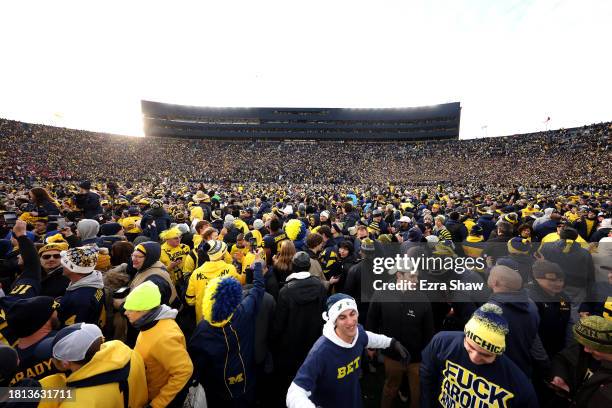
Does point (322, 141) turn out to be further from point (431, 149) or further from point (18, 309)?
point (18, 309)

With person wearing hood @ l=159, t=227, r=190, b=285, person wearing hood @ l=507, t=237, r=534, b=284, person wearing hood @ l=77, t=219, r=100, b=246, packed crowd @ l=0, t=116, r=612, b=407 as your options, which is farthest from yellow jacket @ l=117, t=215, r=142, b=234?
person wearing hood @ l=507, t=237, r=534, b=284

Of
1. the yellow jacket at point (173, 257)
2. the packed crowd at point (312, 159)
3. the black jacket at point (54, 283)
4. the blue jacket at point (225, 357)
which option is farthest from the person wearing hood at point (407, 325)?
the packed crowd at point (312, 159)

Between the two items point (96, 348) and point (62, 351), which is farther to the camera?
point (96, 348)

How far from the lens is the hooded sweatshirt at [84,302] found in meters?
2.69

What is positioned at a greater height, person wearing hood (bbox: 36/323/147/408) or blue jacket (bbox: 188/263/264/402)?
person wearing hood (bbox: 36/323/147/408)

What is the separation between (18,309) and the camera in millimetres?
1984

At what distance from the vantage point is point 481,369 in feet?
6.66

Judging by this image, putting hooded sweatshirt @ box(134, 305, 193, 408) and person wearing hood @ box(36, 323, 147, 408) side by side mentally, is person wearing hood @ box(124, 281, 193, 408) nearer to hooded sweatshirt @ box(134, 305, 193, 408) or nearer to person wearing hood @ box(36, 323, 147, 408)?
hooded sweatshirt @ box(134, 305, 193, 408)

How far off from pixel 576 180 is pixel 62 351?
5075cm

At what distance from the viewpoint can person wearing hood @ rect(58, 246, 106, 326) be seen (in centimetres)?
271

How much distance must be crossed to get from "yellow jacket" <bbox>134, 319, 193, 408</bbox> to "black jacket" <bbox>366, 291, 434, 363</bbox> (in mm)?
2128

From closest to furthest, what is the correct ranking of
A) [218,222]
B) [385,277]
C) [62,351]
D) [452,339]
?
1. [62,351]
2. [452,339]
3. [385,277]
4. [218,222]

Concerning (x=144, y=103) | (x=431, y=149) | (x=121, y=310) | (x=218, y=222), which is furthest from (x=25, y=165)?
(x=431, y=149)

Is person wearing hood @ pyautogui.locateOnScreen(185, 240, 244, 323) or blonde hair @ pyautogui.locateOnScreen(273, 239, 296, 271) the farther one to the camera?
blonde hair @ pyautogui.locateOnScreen(273, 239, 296, 271)
